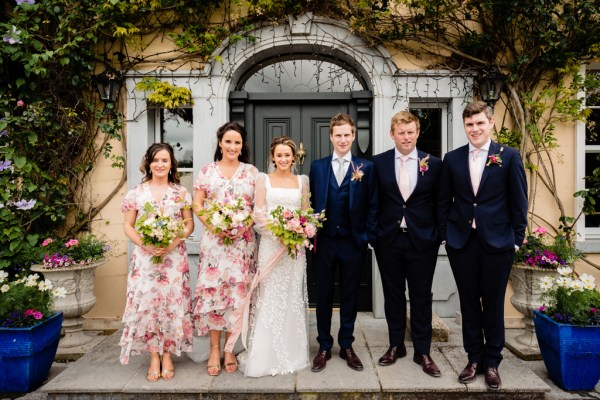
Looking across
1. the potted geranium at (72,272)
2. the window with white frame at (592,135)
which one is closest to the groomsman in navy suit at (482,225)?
the window with white frame at (592,135)

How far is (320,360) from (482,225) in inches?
68.9

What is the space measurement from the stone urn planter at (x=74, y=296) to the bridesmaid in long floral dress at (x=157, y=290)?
1.38 m

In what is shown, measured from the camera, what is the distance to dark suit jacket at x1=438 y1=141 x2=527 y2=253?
10.1 ft

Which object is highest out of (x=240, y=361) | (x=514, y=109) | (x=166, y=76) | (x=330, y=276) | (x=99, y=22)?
(x=99, y=22)

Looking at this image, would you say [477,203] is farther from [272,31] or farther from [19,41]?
[19,41]

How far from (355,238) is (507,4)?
10.8 ft

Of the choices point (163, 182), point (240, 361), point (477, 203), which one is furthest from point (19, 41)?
point (477, 203)

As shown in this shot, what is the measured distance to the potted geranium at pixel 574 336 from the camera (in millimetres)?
3375

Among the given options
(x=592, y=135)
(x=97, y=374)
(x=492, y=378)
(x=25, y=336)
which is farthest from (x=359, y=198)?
(x=592, y=135)

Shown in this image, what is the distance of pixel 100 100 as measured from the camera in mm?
4930

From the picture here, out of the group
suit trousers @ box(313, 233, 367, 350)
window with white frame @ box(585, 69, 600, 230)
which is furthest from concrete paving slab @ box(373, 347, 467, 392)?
window with white frame @ box(585, 69, 600, 230)

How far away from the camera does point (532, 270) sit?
4129 millimetres

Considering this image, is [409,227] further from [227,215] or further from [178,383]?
[178,383]

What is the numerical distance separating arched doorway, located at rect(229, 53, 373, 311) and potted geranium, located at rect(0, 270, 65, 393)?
2746 mm
